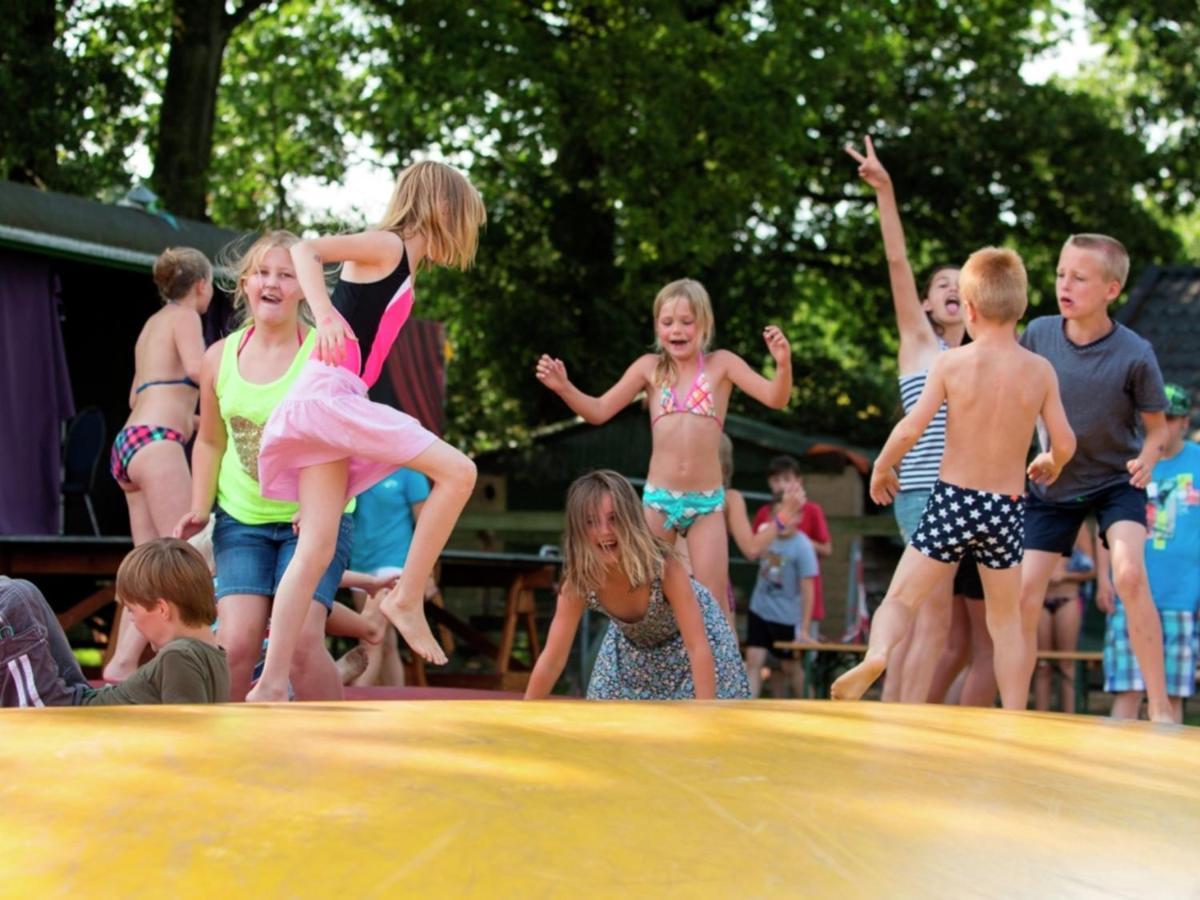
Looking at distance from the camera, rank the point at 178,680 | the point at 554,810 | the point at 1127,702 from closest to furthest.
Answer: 1. the point at 554,810
2. the point at 178,680
3. the point at 1127,702

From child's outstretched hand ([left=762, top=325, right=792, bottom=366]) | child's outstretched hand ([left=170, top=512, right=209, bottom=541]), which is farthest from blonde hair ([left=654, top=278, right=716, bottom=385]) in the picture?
child's outstretched hand ([left=170, top=512, right=209, bottom=541])

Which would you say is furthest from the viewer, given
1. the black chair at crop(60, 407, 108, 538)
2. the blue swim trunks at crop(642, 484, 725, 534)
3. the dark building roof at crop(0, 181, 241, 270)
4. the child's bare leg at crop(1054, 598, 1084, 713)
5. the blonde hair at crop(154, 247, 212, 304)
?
the black chair at crop(60, 407, 108, 538)

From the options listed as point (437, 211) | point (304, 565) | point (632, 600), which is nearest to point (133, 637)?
point (304, 565)

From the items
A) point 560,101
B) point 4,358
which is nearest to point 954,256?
point 560,101

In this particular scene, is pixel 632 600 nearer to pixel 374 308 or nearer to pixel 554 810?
pixel 374 308

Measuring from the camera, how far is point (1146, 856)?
5.32 feet

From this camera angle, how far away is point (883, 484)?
16.6 feet

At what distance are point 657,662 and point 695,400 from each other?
1.45m

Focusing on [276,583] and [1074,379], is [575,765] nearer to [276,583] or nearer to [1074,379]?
[276,583]

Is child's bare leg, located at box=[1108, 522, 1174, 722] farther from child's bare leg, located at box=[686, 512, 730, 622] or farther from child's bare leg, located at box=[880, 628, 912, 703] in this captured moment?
child's bare leg, located at box=[686, 512, 730, 622]

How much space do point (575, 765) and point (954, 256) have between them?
22100mm

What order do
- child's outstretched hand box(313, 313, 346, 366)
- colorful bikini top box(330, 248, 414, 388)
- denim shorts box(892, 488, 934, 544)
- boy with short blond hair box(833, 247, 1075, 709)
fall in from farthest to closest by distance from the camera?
denim shorts box(892, 488, 934, 544)
boy with short blond hair box(833, 247, 1075, 709)
colorful bikini top box(330, 248, 414, 388)
child's outstretched hand box(313, 313, 346, 366)

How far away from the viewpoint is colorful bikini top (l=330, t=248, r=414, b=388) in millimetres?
4527

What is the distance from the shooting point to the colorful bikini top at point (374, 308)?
453cm
